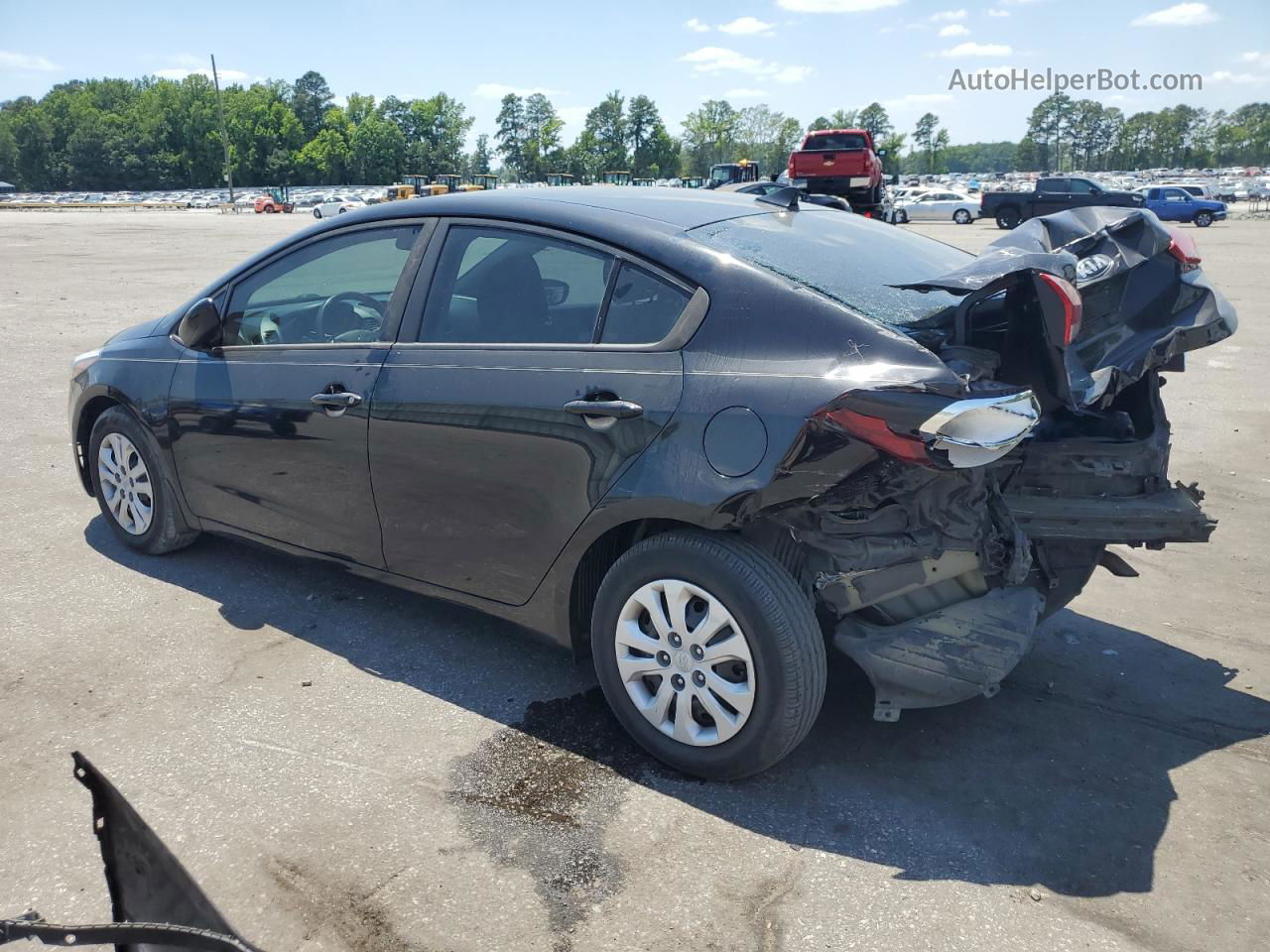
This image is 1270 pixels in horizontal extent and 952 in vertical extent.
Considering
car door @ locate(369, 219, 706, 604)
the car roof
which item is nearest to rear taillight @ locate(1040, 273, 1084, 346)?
car door @ locate(369, 219, 706, 604)

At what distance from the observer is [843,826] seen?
9.59 feet

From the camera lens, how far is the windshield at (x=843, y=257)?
3.17 meters

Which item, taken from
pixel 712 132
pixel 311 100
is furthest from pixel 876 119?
pixel 311 100

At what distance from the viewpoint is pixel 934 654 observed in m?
3.04

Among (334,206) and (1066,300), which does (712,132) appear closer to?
(334,206)

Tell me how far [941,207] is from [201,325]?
43.9m

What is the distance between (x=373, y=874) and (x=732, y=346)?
71.0 inches

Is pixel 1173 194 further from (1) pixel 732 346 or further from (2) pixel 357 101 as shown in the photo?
(2) pixel 357 101

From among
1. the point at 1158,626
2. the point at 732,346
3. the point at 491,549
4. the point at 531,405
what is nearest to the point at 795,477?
the point at 732,346

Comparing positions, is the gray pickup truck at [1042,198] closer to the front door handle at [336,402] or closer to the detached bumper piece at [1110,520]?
the detached bumper piece at [1110,520]

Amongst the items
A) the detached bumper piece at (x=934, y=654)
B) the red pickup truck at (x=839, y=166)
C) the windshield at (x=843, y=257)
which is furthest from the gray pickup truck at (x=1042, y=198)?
the detached bumper piece at (x=934, y=654)

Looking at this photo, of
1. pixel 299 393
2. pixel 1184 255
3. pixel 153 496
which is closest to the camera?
pixel 1184 255

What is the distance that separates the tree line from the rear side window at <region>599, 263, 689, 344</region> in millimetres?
113733

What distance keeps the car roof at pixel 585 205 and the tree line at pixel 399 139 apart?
370ft
